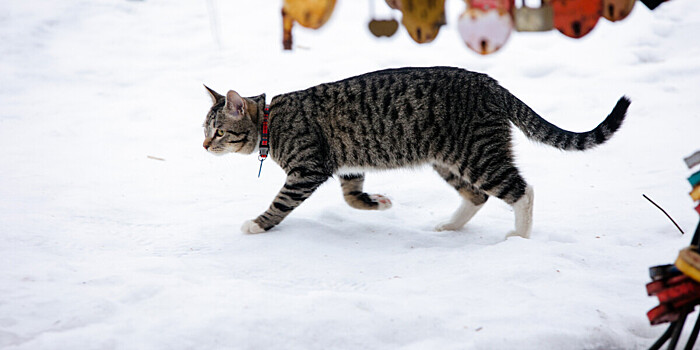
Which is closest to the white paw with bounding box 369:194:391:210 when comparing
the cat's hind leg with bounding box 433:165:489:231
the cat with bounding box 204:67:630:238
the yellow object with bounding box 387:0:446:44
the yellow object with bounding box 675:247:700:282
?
the cat with bounding box 204:67:630:238

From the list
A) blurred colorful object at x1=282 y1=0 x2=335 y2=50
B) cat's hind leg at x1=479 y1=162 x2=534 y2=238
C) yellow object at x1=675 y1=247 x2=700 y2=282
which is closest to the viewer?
yellow object at x1=675 y1=247 x2=700 y2=282

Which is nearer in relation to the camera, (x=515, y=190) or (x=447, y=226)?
(x=515, y=190)

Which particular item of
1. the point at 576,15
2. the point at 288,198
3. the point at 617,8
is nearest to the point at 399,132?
the point at 288,198

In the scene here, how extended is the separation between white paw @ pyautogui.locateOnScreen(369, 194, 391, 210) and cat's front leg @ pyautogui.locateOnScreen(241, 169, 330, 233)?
60cm

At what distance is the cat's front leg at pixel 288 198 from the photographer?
3.57 meters

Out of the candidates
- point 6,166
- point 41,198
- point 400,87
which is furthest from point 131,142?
point 400,87

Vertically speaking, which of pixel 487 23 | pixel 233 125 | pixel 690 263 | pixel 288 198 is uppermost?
pixel 487 23

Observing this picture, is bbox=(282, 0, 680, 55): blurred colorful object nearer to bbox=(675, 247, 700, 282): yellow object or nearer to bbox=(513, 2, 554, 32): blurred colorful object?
bbox=(513, 2, 554, 32): blurred colorful object

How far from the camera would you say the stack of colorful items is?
1439 mm

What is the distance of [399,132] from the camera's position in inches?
141

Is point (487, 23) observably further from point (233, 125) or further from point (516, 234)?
point (233, 125)

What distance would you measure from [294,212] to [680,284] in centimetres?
290

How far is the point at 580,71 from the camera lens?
6.97m

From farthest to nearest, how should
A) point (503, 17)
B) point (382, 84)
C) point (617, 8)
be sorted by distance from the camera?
point (382, 84)
point (503, 17)
point (617, 8)
